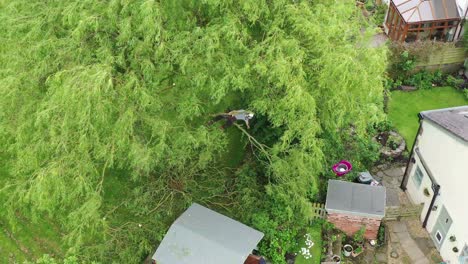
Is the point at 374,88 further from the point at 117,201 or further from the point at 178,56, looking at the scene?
the point at 117,201

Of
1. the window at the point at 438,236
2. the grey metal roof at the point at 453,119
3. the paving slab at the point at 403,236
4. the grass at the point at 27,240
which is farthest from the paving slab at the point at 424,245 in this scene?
the grass at the point at 27,240

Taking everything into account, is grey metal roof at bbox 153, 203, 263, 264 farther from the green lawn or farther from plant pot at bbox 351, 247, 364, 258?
the green lawn

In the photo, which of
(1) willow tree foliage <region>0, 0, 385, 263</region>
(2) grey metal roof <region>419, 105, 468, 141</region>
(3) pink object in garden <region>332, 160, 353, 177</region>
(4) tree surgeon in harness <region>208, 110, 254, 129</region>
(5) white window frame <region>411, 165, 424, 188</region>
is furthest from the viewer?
(3) pink object in garden <region>332, 160, 353, 177</region>

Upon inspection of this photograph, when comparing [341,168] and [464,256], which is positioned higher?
[341,168]

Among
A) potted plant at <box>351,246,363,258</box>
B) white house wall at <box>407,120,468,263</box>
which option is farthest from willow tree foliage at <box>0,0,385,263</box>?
potted plant at <box>351,246,363,258</box>

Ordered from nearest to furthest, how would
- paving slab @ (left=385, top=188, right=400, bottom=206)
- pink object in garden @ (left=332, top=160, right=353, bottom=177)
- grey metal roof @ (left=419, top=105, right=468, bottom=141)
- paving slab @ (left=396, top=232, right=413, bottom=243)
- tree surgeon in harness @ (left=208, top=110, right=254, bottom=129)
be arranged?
grey metal roof @ (left=419, top=105, right=468, bottom=141) < tree surgeon in harness @ (left=208, top=110, right=254, bottom=129) < paving slab @ (left=396, top=232, right=413, bottom=243) < pink object in garden @ (left=332, top=160, right=353, bottom=177) < paving slab @ (left=385, top=188, right=400, bottom=206)

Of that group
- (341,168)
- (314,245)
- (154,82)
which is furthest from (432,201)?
(154,82)

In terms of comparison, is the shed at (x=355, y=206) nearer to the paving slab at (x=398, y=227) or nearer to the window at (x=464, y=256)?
the paving slab at (x=398, y=227)

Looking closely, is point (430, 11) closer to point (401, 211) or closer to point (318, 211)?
point (401, 211)
